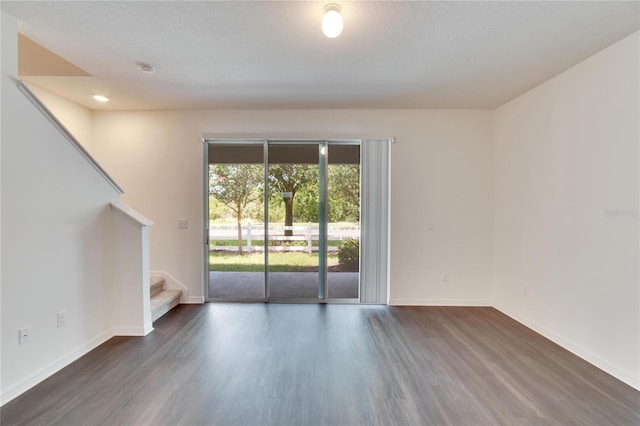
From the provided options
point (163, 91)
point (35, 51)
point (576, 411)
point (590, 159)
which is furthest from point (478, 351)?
point (35, 51)

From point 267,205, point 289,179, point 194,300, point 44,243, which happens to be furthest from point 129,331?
point 289,179

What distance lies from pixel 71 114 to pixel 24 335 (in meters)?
2.77

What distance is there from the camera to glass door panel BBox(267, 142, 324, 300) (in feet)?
12.4

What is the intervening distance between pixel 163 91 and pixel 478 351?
13.9 ft

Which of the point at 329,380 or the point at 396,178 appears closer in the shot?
the point at 329,380

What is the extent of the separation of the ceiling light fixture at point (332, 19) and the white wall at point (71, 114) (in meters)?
3.20

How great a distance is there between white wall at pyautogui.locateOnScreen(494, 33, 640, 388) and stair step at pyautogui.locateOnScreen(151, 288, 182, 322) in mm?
4241

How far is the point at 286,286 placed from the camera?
393cm

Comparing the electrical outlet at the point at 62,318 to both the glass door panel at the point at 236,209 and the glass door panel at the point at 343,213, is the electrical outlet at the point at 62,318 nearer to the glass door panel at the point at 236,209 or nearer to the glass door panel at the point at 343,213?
the glass door panel at the point at 236,209

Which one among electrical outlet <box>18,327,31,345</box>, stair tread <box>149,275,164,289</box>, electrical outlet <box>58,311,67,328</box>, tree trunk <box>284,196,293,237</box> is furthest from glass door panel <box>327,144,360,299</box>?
electrical outlet <box>18,327,31,345</box>

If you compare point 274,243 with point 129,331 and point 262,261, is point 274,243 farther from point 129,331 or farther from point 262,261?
point 129,331

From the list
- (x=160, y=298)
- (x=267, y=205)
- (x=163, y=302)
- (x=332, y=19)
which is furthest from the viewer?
(x=267, y=205)

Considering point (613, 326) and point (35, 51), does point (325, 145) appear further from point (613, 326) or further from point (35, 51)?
point (613, 326)

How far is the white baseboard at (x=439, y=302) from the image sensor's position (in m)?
3.66
